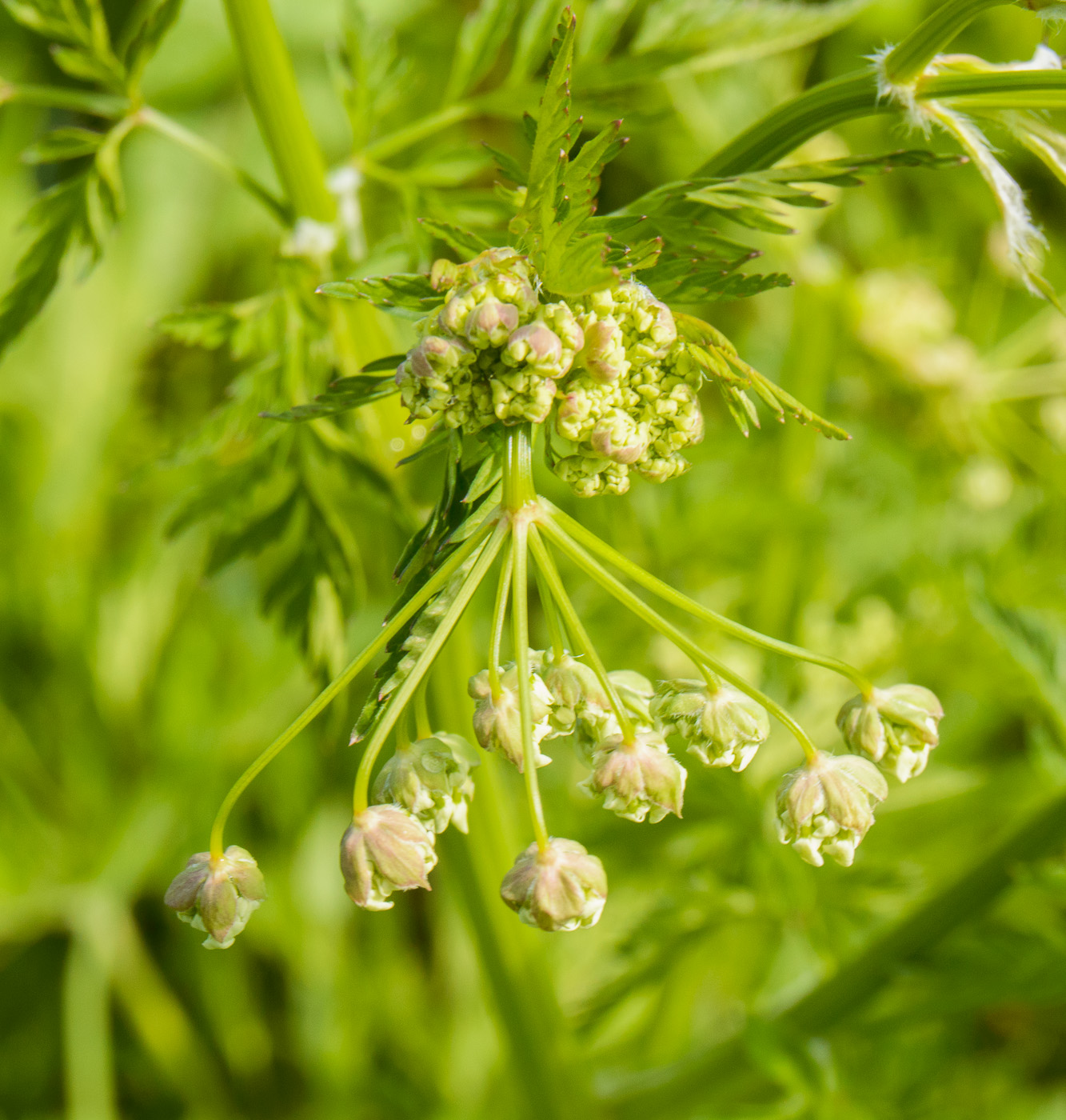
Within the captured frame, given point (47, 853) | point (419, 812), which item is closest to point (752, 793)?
point (419, 812)

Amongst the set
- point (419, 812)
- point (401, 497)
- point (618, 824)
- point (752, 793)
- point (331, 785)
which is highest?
point (401, 497)

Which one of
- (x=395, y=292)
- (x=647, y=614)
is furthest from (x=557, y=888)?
(x=395, y=292)

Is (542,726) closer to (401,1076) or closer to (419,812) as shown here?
(419,812)

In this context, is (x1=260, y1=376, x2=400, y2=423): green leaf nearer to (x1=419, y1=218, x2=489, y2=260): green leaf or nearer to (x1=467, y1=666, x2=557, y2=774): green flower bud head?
(x1=419, y1=218, x2=489, y2=260): green leaf

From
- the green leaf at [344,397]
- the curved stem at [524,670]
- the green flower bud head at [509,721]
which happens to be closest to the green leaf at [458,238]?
the green leaf at [344,397]

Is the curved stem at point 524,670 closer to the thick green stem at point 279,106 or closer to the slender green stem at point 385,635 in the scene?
the slender green stem at point 385,635

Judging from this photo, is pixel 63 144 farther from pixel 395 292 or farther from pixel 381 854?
pixel 381 854
